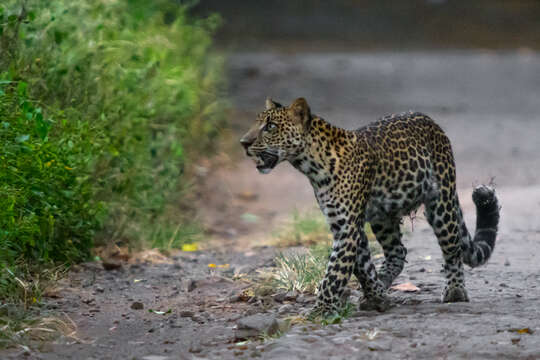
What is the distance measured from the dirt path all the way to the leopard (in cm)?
27

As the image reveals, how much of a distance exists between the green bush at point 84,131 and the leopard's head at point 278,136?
1.30 meters

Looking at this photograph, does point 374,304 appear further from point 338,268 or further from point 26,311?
point 26,311

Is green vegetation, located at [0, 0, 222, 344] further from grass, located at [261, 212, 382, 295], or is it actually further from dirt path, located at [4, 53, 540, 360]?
grass, located at [261, 212, 382, 295]

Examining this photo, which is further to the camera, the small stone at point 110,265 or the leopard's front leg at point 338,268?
the small stone at point 110,265

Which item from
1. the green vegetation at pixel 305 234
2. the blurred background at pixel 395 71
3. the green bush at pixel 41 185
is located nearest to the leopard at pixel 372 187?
the green bush at pixel 41 185

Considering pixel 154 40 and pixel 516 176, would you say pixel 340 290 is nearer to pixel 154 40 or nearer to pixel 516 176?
pixel 154 40

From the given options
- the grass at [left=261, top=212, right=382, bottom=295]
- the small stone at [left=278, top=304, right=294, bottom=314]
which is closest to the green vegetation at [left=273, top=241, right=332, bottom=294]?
the grass at [left=261, top=212, right=382, bottom=295]

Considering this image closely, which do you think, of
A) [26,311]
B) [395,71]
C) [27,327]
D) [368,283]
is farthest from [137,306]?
[395,71]

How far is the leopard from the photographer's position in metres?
5.64

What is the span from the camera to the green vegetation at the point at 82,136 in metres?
5.91

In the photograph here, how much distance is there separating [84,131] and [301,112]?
190 cm

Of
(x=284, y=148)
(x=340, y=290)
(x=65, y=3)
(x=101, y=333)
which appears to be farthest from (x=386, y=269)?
(x=65, y=3)

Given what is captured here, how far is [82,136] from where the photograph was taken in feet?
22.2

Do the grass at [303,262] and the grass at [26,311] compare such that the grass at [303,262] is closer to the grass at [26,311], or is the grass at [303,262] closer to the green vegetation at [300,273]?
the green vegetation at [300,273]
